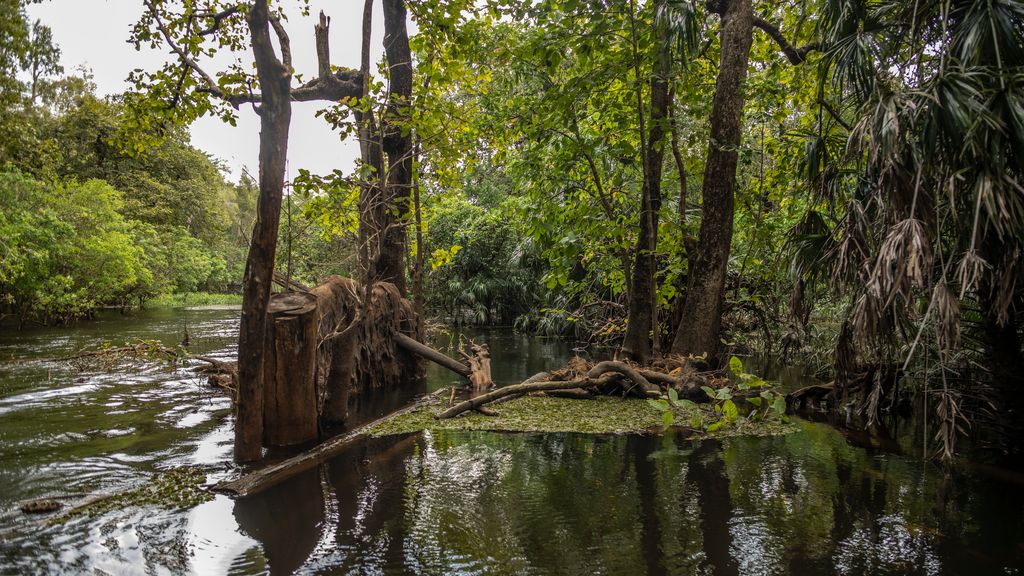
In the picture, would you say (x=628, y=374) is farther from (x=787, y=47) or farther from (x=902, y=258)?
(x=787, y=47)

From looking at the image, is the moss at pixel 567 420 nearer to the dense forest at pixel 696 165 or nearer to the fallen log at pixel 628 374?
the fallen log at pixel 628 374

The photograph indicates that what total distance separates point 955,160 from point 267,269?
4.84 meters

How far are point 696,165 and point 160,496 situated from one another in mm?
8501

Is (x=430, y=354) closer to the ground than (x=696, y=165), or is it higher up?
closer to the ground

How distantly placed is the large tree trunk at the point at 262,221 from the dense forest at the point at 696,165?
2 centimetres

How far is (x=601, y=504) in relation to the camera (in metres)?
3.98

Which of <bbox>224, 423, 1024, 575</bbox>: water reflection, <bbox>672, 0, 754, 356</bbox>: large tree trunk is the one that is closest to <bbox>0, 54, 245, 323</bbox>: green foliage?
<bbox>224, 423, 1024, 575</bbox>: water reflection

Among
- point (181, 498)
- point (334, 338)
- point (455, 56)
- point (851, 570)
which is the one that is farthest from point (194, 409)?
point (851, 570)

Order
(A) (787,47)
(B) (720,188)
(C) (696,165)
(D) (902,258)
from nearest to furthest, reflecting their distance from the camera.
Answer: (D) (902,258) → (B) (720,188) → (A) (787,47) → (C) (696,165)

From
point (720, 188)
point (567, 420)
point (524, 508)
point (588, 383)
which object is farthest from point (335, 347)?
point (720, 188)

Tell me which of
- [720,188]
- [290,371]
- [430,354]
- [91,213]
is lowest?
[430,354]

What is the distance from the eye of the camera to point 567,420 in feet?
21.6

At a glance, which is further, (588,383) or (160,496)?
(588,383)

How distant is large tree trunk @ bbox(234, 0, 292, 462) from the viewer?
4.31 metres
